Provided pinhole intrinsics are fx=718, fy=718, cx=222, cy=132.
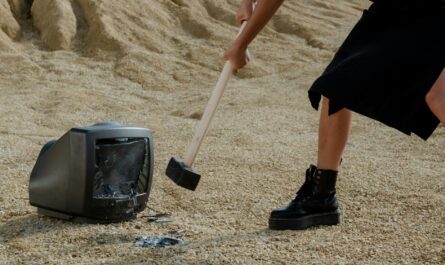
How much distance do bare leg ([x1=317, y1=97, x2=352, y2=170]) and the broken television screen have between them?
28.9 inches

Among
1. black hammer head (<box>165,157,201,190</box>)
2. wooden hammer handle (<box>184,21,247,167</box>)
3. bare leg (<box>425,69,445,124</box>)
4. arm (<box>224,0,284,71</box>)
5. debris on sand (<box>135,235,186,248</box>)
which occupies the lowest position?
debris on sand (<box>135,235,186,248</box>)

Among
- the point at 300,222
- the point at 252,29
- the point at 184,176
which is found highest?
the point at 252,29

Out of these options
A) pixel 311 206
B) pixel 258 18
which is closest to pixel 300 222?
pixel 311 206

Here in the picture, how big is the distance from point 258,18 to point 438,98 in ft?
2.43

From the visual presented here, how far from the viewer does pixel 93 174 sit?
110 inches

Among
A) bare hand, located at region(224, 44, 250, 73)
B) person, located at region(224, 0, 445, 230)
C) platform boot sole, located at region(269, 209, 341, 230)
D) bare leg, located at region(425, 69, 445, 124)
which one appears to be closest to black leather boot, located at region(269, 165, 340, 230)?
platform boot sole, located at region(269, 209, 341, 230)

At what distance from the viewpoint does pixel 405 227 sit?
311cm

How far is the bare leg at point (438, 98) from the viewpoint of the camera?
7.57ft

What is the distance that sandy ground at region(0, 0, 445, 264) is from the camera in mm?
2754

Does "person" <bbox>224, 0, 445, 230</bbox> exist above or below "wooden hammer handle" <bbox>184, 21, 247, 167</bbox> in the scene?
above

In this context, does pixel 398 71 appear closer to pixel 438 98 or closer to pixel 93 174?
pixel 438 98

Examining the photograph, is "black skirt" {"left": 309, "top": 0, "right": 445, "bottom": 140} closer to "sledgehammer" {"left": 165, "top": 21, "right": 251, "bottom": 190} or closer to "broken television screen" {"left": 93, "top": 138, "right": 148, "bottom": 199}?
"sledgehammer" {"left": 165, "top": 21, "right": 251, "bottom": 190}

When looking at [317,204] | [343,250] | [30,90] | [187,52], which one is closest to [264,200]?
[317,204]

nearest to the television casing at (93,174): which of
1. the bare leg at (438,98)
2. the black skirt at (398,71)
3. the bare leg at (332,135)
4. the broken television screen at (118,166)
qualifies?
the broken television screen at (118,166)
